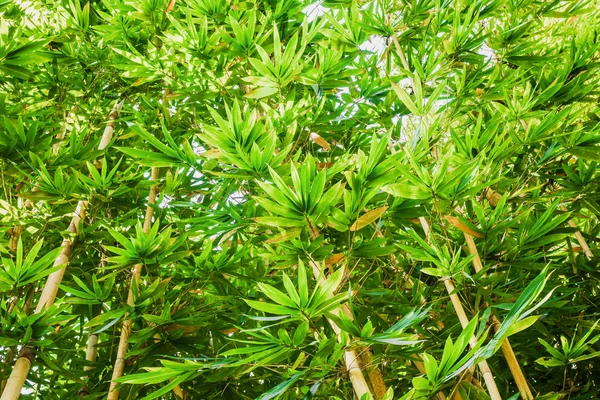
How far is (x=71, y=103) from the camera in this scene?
2.37m

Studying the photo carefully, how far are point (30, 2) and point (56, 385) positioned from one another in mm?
1682

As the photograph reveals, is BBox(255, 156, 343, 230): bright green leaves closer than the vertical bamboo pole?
Yes

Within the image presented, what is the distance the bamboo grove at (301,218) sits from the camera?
1274 mm

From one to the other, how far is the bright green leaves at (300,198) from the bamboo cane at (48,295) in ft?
2.24

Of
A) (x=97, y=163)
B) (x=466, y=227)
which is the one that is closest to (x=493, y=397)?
(x=466, y=227)

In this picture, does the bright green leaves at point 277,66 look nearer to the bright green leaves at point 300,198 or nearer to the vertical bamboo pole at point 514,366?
the bright green leaves at point 300,198

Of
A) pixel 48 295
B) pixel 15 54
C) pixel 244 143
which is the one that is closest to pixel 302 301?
pixel 244 143

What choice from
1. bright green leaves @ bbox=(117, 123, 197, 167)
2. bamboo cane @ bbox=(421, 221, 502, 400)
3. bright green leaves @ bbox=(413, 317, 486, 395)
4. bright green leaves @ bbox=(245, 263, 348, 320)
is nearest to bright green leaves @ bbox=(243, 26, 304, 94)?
bright green leaves @ bbox=(117, 123, 197, 167)

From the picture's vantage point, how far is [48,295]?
161 centimetres

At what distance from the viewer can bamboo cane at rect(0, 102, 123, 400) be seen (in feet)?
4.51

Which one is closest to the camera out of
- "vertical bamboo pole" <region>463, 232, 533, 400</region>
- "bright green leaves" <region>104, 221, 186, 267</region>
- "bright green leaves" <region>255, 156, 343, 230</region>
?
"bright green leaves" <region>255, 156, 343, 230</region>

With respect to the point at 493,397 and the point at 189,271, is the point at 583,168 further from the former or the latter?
the point at 189,271

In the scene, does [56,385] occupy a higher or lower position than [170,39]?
lower

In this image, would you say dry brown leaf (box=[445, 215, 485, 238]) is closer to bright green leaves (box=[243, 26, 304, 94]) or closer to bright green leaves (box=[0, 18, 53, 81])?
bright green leaves (box=[243, 26, 304, 94])
